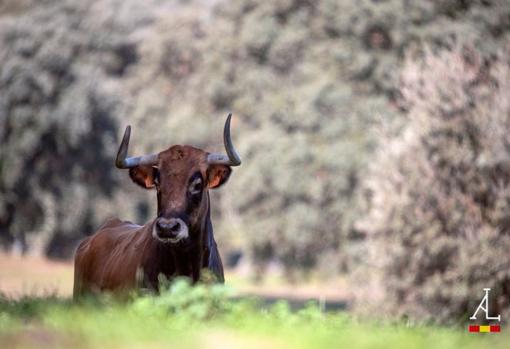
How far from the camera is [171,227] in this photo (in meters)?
10.2

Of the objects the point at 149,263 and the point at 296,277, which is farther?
the point at 296,277

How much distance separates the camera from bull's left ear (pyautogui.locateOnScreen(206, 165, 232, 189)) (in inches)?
445

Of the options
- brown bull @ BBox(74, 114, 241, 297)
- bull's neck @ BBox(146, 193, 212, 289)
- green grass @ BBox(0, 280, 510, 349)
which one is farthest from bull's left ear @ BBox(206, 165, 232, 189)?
green grass @ BBox(0, 280, 510, 349)

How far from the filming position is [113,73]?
69.2m

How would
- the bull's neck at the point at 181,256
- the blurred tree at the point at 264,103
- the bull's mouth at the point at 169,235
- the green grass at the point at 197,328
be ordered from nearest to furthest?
1. the green grass at the point at 197,328
2. the bull's mouth at the point at 169,235
3. the bull's neck at the point at 181,256
4. the blurred tree at the point at 264,103

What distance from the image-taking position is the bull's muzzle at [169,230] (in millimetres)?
10133

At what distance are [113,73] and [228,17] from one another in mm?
16647

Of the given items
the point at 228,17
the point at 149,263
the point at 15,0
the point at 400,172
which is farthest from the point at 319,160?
the point at 149,263

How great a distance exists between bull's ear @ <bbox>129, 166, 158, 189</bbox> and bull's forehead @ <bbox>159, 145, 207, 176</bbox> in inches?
12.9

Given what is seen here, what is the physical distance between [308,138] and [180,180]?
3824 centimetres

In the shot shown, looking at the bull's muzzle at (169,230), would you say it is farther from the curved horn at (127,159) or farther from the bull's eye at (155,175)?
the curved horn at (127,159)

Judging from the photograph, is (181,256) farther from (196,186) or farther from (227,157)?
(227,157)

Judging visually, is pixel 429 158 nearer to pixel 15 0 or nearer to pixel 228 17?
pixel 228 17

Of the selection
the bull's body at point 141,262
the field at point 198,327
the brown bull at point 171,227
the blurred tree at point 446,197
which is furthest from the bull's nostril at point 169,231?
the blurred tree at point 446,197
